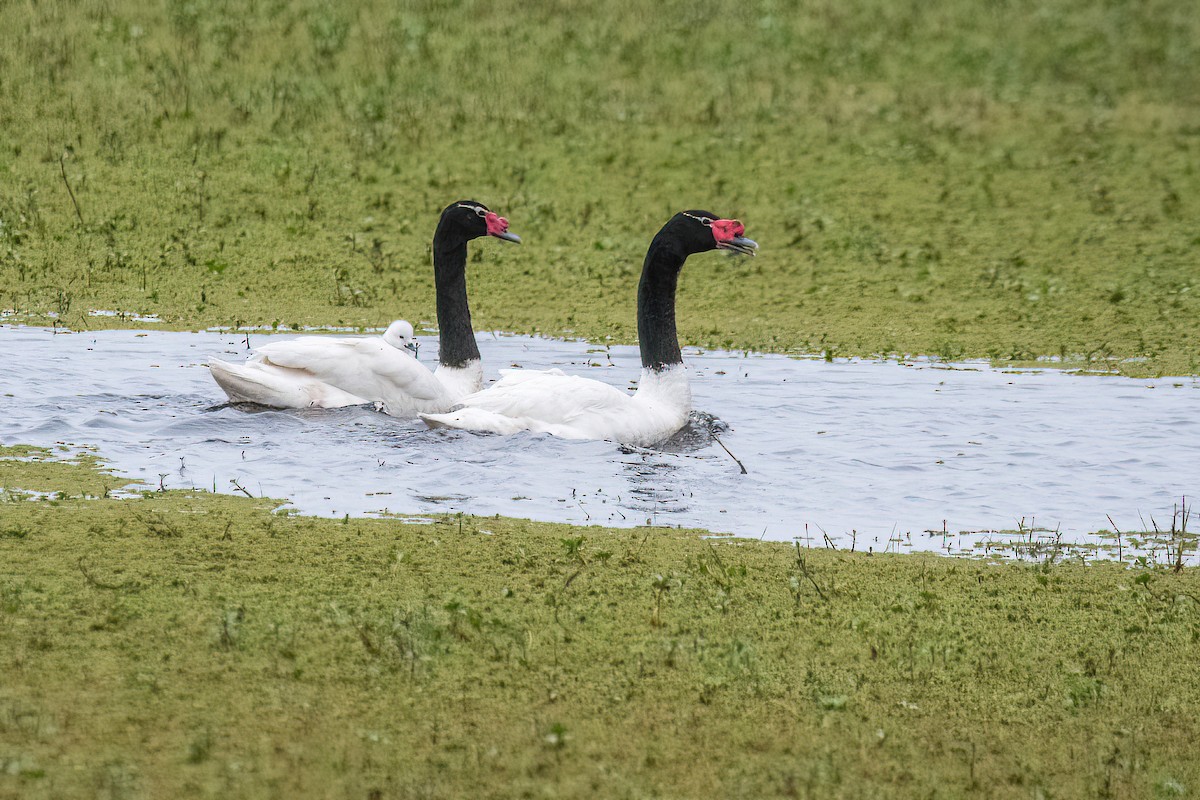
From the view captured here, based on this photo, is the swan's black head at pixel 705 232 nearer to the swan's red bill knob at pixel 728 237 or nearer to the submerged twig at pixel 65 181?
the swan's red bill knob at pixel 728 237

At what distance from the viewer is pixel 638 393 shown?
11.6 metres

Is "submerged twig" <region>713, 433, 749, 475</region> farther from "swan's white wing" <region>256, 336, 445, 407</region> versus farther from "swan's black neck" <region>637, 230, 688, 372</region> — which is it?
"swan's white wing" <region>256, 336, 445, 407</region>

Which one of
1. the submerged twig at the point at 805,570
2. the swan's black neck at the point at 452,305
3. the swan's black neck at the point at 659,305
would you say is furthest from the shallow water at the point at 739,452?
the swan's black neck at the point at 452,305

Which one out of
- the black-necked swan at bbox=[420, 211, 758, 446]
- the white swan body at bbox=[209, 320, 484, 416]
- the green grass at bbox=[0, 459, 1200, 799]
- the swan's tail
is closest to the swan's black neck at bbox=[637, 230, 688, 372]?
the black-necked swan at bbox=[420, 211, 758, 446]

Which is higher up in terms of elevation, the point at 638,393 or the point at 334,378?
the point at 334,378

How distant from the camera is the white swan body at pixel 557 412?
10.8m

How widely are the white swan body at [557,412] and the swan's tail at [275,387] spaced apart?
0.96 m

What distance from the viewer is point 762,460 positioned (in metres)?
10.6

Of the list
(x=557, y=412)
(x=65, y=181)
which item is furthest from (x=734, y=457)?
(x=65, y=181)

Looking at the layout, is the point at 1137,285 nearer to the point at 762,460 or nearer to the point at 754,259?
the point at 754,259

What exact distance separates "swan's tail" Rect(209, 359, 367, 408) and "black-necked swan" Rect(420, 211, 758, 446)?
37.7 inches

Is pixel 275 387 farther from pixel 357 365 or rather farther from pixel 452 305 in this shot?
pixel 452 305

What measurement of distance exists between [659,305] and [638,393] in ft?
2.56

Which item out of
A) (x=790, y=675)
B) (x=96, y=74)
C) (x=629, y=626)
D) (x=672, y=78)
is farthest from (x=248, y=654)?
(x=672, y=78)
